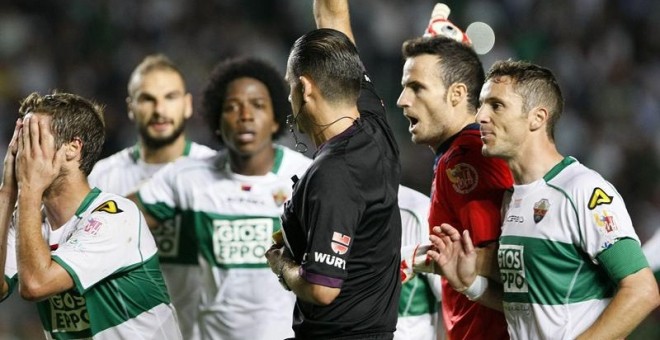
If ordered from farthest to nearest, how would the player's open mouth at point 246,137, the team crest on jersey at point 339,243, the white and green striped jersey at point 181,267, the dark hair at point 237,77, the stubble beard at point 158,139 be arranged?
the stubble beard at point 158,139 → the dark hair at point 237,77 → the white and green striped jersey at point 181,267 → the player's open mouth at point 246,137 → the team crest on jersey at point 339,243

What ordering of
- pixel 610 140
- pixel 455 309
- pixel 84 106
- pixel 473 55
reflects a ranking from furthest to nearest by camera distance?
1. pixel 610 140
2. pixel 473 55
3. pixel 455 309
4. pixel 84 106

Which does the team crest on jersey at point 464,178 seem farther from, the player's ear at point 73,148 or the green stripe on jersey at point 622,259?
the player's ear at point 73,148

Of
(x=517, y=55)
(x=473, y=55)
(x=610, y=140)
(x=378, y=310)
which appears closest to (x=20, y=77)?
(x=517, y=55)

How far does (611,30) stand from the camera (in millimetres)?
13094

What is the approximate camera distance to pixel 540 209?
4531mm

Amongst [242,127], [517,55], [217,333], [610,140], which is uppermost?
[517,55]

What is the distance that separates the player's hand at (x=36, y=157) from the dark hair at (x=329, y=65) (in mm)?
1078

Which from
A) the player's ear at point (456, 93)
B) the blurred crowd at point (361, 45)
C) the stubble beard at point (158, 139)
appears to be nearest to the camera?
the player's ear at point (456, 93)

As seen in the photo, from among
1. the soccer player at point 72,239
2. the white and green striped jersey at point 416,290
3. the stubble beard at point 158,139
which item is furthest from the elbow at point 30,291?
the stubble beard at point 158,139

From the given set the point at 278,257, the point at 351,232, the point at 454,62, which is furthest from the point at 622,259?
the point at 454,62

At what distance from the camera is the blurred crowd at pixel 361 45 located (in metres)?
12.3

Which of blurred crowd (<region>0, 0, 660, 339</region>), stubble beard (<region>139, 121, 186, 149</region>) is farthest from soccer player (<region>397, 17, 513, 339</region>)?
blurred crowd (<region>0, 0, 660, 339</region>)

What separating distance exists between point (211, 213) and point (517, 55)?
23.7 feet

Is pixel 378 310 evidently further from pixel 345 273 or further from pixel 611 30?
pixel 611 30
